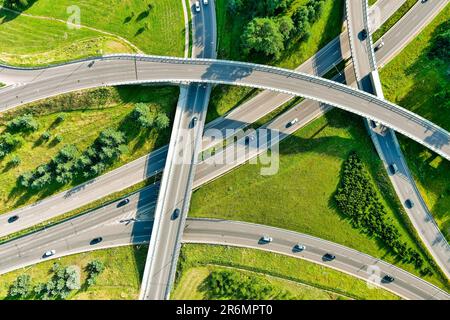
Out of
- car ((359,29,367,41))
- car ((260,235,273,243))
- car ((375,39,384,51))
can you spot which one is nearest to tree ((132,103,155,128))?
car ((260,235,273,243))

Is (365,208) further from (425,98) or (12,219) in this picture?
(12,219)

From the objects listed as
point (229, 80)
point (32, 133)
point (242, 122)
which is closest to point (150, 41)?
point (229, 80)

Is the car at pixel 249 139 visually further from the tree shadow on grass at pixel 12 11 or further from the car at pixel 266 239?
the tree shadow on grass at pixel 12 11

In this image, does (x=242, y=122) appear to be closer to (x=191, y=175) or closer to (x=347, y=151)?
(x=191, y=175)

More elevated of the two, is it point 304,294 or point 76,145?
point 76,145

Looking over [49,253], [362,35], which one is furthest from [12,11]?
[362,35]
